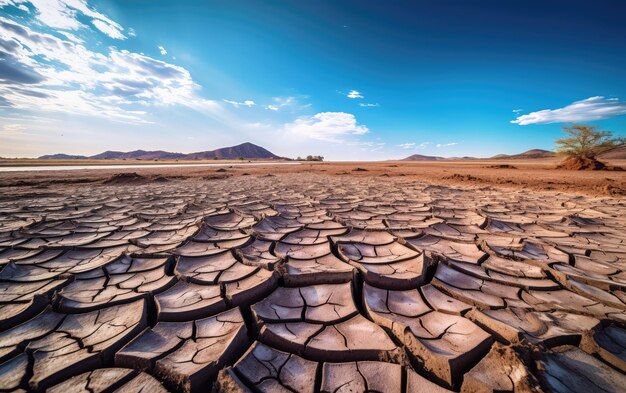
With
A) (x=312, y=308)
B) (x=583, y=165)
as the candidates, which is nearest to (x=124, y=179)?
(x=312, y=308)

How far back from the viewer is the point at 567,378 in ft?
2.95

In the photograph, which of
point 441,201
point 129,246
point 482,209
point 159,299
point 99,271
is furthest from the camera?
point 441,201

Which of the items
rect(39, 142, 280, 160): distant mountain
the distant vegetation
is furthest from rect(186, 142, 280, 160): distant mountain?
the distant vegetation

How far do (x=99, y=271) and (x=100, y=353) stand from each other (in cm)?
A: 102

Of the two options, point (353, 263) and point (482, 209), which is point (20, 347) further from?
point (482, 209)

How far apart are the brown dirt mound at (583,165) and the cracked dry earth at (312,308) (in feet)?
→ 45.8

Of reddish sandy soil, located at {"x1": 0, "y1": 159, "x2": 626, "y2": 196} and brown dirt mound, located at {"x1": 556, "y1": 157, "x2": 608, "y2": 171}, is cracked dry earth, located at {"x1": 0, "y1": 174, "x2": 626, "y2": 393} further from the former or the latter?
brown dirt mound, located at {"x1": 556, "y1": 157, "x2": 608, "y2": 171}

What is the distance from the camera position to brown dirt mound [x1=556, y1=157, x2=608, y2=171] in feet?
39.7

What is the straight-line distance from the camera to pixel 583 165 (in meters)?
12.4

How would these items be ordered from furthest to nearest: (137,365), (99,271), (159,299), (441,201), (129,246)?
(441,201) → (129,246) → (99,271) → (159,299) → (137,365)

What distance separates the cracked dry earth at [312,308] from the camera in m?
0.93

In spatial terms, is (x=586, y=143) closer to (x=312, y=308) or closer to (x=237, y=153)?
(x=312, y=308)

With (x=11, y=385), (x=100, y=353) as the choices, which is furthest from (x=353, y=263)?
(x=11, y=385)

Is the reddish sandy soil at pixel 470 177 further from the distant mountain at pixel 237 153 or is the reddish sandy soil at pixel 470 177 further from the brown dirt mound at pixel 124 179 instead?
the distant mountain at pixel 237 153
